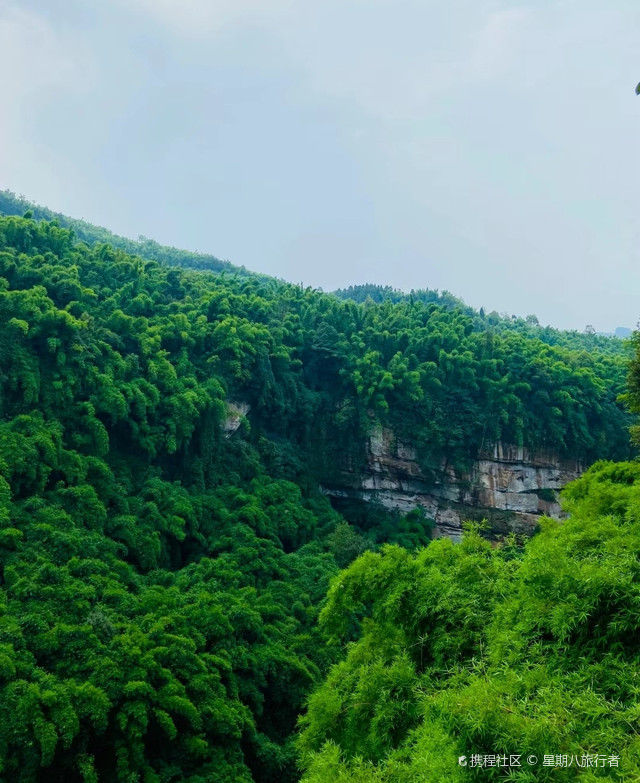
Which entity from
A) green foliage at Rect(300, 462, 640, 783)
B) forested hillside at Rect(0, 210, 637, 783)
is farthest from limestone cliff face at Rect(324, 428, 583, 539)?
green foliage at Rect(300, 462, 640, 783)

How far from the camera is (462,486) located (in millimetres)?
21484

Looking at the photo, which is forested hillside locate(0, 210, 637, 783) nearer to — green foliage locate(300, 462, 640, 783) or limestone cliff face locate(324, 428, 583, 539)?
green foliage locate(300, 462, 640, 783)

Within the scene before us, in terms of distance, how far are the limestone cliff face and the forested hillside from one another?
672 mm

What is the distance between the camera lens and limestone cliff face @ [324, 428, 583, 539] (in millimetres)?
21406

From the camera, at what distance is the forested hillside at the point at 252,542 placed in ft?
17.6

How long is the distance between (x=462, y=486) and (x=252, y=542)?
10.5m

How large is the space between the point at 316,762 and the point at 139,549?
27.5 ft

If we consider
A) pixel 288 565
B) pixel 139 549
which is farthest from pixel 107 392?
pixel 288 565

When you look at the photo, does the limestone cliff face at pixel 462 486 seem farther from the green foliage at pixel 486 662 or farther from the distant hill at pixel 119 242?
the distant hill at pixel 119 242

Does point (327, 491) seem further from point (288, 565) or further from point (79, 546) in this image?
point (79, 546)

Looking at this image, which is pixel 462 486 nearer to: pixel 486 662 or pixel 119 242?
pixel 486 662

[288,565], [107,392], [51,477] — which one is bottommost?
[288,565]

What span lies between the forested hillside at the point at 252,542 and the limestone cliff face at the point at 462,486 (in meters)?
0.67

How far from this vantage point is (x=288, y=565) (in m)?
13.7
